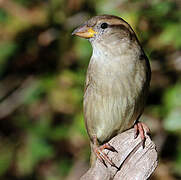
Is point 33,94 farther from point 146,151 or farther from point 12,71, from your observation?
point 146,151

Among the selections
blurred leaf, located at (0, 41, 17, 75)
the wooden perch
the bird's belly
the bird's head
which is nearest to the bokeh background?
blurred leaf, located at (0, 41, 17, 75)

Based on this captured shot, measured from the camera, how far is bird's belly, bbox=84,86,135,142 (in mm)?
2879

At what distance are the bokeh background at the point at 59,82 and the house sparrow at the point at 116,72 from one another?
65cm

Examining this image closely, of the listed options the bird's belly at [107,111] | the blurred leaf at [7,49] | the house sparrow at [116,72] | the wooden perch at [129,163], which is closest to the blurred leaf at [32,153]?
the blurred leaf at [7,49]

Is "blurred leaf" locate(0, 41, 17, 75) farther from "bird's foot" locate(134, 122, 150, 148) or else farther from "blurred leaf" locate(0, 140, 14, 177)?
"bird's foot" locate(134, 122, 150, 148)

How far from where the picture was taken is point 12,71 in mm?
4629

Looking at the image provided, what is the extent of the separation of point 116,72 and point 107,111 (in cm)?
24

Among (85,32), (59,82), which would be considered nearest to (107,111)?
(85,32)

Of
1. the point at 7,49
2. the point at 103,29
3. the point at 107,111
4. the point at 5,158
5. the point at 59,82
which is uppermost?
the point at 103,29

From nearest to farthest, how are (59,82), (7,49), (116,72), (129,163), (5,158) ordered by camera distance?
(129,163)
(116,72)
(59,82)
(7,49)
(5,158)

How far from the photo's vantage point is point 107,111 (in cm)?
295

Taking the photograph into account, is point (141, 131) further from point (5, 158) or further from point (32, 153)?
point (5, 158)

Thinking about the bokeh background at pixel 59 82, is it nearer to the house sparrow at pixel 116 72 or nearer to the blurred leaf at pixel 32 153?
the blurred leaf at pixel 32 153

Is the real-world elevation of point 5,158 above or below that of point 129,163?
below
